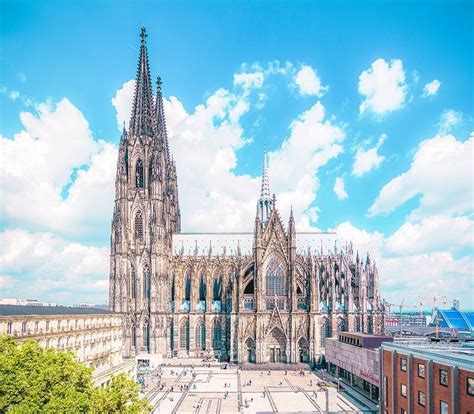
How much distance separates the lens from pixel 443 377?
3944cm

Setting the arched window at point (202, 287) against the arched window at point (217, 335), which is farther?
the arched window at point (202, 287)

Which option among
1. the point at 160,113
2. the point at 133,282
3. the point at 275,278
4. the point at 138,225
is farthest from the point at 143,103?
the point at 275,278

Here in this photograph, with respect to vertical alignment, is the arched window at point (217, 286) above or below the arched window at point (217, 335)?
above

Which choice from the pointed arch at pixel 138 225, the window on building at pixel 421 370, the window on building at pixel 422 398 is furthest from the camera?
the pointed arch at pixel 138 225

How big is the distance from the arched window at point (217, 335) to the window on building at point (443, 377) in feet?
242

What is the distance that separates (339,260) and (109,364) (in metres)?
57.4

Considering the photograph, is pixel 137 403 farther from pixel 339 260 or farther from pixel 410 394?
pixel 339 260

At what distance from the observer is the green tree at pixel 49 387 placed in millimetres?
35469

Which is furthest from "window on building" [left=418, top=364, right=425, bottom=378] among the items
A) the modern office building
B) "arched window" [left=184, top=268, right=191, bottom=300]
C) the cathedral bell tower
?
"arched window" [left=184, top=268, right=191, bottom=300]

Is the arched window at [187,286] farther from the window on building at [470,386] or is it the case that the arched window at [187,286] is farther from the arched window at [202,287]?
the window on building at [470,386]

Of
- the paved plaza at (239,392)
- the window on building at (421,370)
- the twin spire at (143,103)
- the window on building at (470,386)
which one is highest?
the twin spire at (143,103)

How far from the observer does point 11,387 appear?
35906 millimetres

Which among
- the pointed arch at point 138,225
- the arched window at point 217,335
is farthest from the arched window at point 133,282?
the arched window at point 217,335

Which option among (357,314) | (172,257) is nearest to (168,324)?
(172,257)
